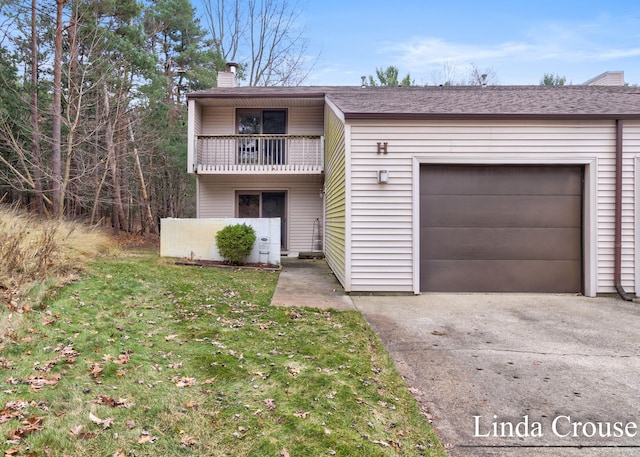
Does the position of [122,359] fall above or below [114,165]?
below

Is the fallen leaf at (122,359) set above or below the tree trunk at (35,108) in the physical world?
below

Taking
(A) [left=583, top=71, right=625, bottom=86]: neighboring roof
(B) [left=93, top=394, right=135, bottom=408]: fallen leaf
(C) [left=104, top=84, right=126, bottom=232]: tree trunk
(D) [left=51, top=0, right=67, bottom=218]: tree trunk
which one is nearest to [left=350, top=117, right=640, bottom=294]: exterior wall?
(B) [left=93, top=394, right=135, bottom=408]: fallen leaf

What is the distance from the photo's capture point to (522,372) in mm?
2975

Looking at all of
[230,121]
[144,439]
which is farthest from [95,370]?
[230,121]

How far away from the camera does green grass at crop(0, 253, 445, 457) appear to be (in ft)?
A: 6.26

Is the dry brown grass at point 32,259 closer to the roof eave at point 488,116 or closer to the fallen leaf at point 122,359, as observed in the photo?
the fallen leaf at point 122,359

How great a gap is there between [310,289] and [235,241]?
2914 millimetres

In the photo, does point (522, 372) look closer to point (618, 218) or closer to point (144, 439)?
point (144, 439)

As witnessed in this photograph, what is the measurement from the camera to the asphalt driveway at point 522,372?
2107 mm

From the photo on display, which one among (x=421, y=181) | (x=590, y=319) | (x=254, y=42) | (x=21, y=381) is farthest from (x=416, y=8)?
(x=21, y=381)

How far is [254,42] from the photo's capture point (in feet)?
61.8

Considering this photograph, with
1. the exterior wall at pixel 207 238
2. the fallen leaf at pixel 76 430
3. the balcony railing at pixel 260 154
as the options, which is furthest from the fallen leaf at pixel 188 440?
the balcony railing at pixel 260 154

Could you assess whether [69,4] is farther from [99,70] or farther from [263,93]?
[263,93]

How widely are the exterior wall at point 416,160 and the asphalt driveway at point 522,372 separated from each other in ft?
2.85
